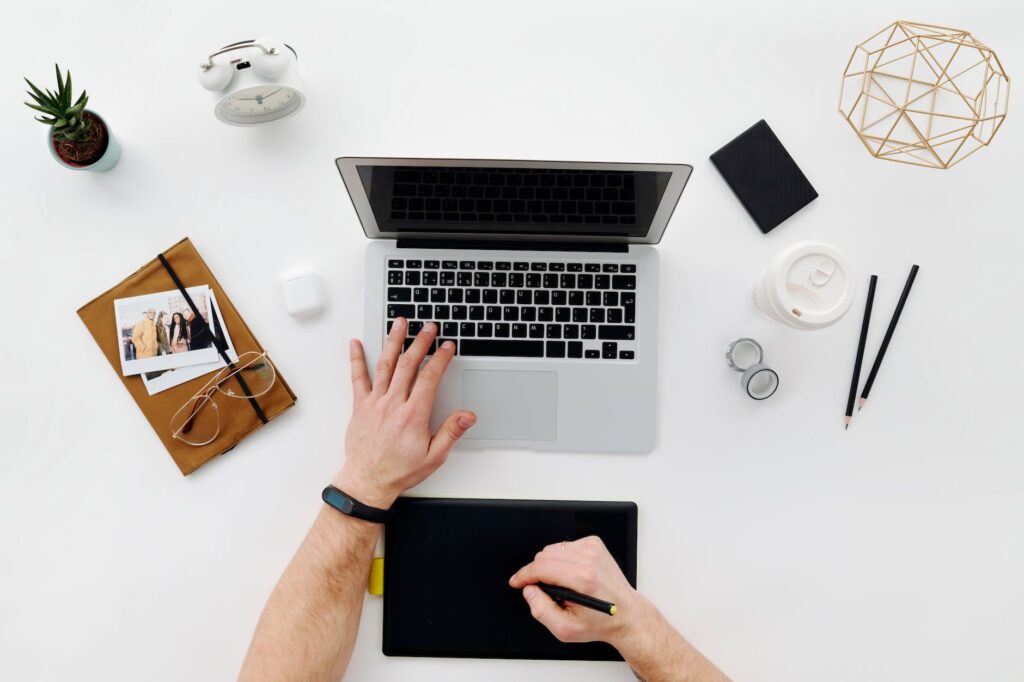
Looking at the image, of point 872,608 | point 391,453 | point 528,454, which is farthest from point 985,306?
point 391,453

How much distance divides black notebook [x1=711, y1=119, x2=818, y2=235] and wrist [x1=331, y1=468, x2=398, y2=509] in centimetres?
78

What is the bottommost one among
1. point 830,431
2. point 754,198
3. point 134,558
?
point 134,558

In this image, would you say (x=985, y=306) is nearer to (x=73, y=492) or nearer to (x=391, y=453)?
(x=391, y=453)

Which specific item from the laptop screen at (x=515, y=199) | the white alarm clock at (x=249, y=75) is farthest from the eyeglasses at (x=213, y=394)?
the white alarm clock at (x=249, y=75)

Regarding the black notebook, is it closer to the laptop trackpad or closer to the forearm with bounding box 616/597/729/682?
the laptop trackpad

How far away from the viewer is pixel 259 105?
3.65 ft

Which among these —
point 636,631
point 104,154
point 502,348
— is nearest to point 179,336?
point 104,154

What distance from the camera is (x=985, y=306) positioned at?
115 centimetres

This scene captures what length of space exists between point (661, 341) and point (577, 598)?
1.46 ft

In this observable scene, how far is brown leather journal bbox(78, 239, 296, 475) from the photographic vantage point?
1.12 metres

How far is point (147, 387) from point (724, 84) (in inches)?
44.9

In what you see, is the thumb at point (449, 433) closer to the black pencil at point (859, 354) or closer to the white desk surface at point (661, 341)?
the white desk surface at point (661, 341)

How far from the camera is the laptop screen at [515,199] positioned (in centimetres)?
93

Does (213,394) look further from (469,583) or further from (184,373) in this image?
(469,583)
